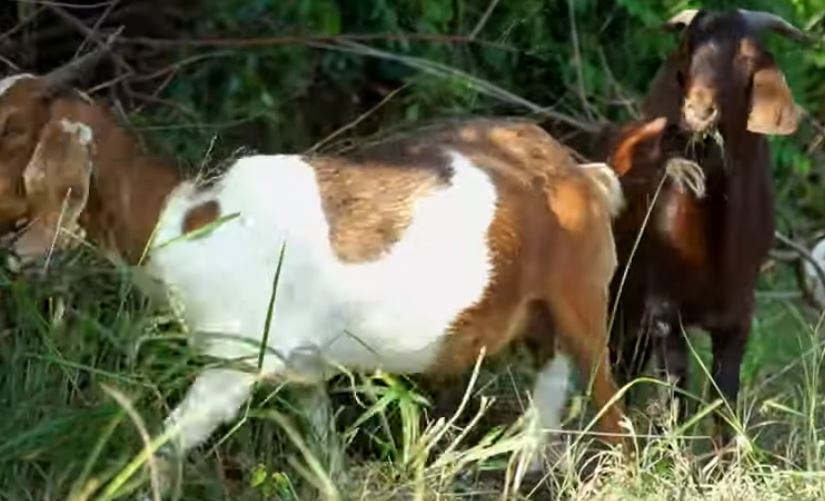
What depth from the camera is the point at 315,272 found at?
5441mm

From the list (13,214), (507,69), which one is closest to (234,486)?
(13,214)

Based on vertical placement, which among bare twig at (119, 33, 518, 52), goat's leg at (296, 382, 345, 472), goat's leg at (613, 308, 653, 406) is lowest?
goat's leg at (613, 308, 653, 406)

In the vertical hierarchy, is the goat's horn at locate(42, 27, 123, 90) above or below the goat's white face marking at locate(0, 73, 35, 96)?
below

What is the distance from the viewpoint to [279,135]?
25.3 ft

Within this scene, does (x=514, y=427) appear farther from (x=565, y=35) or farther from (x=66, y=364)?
(x=565, y=35)

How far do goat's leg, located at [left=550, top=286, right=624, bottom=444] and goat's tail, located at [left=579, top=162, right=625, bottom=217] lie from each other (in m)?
0.29

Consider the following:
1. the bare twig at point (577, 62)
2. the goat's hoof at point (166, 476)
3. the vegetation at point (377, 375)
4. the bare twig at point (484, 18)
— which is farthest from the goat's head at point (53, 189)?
the bare twig at point (577, 62)

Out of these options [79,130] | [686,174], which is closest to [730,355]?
[686,174]

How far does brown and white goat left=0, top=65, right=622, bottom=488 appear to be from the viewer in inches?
210

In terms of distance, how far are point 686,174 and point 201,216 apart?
67.0 inches

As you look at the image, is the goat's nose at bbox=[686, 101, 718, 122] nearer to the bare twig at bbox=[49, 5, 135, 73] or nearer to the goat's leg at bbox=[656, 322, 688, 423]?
the goat's leg at bbox=[656, 322, 688, 423]

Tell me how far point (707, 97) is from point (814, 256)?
2062 mm

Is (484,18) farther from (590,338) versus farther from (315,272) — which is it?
(315,272)

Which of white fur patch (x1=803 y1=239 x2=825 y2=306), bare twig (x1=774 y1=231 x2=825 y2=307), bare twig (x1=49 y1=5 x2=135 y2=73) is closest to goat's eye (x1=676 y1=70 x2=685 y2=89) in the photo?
bare twig (x1=774 y1=231 x2=825 y2=307)
